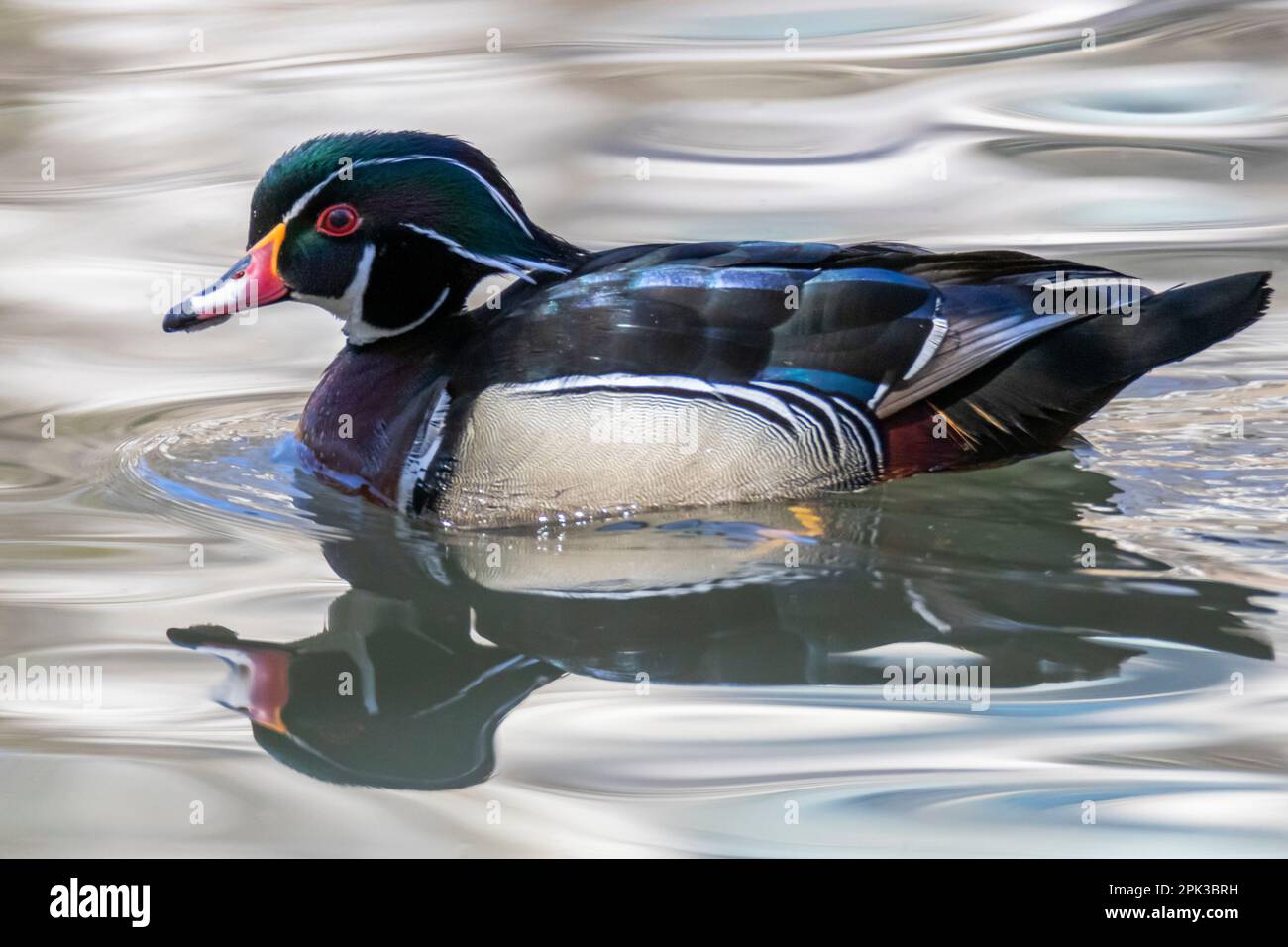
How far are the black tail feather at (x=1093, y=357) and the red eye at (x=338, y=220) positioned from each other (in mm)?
2101

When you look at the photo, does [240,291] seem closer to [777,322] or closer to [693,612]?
[777,322]

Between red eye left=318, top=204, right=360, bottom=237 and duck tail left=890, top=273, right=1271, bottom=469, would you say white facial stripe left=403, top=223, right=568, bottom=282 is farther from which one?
duck tail left=890, top=273, right=1271, bottom=469

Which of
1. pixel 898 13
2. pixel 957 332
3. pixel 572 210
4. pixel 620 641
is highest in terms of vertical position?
pixel 898 13

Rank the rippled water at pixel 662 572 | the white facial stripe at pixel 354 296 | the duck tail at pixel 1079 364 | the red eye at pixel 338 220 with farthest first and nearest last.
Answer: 1. the white facial stripe at pixel 354 296
2. the red eye at pixel 338 220
3. the duck tail at pixel 1079 364
4. the rippled water at pixel 662 572

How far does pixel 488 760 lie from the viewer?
175 inches

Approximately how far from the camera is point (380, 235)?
6121 mm

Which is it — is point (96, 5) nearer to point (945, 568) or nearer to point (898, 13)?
point (898, 13)

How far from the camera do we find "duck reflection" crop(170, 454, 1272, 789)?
4742mm

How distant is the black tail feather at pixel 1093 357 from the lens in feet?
19.6

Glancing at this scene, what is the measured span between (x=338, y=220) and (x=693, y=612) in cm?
195

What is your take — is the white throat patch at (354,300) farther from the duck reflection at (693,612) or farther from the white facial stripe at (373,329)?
the duck reflection at (693,612)

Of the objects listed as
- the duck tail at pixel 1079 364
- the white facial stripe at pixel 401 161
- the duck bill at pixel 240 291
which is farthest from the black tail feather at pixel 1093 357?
the duck bill at pixel 240 291
